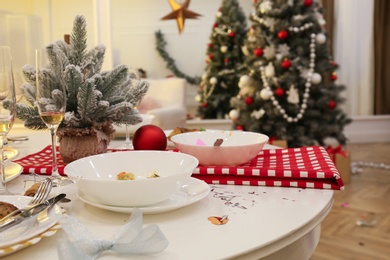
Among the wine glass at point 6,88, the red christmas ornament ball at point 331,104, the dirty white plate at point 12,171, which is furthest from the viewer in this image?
the red christmas ornament ball at point 331,104

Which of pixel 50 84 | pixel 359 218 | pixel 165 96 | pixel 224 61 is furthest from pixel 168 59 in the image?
pixel 50 84

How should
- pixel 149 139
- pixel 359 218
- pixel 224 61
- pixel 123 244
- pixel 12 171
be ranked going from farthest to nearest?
pixel 224 61, pixel 359 218, pixel 149 139, pixel 12 171, pixel 123 244

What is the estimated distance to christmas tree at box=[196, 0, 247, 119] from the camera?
5004 millimetres

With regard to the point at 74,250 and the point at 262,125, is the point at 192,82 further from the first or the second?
the point at 74,250

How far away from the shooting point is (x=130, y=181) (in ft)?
2.31

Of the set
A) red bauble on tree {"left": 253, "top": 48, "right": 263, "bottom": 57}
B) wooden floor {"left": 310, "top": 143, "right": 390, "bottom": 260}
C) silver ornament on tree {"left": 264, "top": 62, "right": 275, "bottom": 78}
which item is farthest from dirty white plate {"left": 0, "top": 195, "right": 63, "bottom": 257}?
red bauble on tree {"left": 253, "top": 48, "right": 263, "bottom": 57}

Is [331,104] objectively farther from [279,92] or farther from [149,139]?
[149,139]

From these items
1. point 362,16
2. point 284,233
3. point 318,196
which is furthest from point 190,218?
point 362,16

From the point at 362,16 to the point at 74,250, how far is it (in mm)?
5453

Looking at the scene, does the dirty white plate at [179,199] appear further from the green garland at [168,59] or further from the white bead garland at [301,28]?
the green garland at [168,59]

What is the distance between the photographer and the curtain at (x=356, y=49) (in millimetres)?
5336

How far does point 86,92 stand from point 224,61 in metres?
4.13

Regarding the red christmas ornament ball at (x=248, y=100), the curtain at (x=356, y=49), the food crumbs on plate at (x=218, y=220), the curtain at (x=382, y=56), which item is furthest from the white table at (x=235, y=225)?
the curtain at (x=382, y=56)

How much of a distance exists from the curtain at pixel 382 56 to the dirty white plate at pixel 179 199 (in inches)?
202
